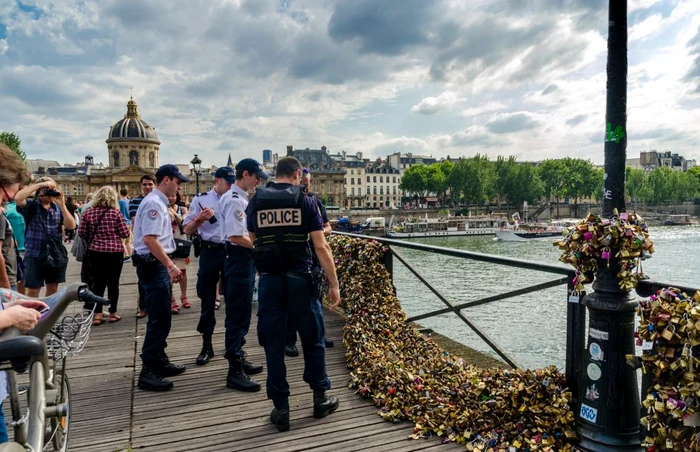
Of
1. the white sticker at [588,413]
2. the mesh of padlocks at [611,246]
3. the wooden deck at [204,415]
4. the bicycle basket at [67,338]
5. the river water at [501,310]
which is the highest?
the mesh of padlocks at [611,246]

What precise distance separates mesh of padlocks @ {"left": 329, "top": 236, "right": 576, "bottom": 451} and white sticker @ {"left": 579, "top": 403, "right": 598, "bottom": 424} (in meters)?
0.12

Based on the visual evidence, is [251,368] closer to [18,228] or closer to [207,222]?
[207,222]

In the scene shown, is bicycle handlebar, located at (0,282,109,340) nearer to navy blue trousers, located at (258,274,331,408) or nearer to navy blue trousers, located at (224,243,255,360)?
navy blue trousers, located at (258,274,331,408)

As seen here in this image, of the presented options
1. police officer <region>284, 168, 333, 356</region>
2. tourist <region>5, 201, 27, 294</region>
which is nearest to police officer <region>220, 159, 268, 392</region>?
police officer <region>284, 168, 333, 356</region>

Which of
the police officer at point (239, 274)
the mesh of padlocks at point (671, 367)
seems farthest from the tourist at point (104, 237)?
the mesh of padlocks at point (671, 367)

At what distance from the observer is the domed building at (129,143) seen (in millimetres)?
113250

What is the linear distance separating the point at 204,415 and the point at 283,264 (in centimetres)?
149

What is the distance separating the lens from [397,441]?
12.1ft

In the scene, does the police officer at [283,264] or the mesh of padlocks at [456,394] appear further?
the police officer at [283,264]

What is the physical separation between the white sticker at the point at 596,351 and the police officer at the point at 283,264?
1935 mm

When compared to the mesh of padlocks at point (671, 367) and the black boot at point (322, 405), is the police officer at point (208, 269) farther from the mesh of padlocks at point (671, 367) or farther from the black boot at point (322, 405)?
the mesh of padlocks at point (671, 367)

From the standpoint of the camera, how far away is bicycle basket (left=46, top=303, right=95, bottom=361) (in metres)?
2.79

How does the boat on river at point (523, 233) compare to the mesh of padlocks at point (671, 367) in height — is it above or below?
below

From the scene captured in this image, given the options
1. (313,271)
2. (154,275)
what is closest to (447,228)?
(154,275)
